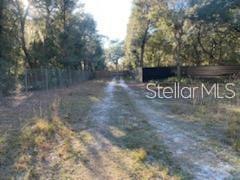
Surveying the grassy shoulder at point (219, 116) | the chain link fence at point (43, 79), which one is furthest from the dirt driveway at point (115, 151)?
the chain link fence at point (43, 79)

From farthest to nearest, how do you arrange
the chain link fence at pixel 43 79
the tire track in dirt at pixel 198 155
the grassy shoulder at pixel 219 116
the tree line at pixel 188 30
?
1. the tree line at pixel 188 30
2. the chain link fence at pixel 43 79
3. the grassy shoulder at pixel 219 116
4. the tire track in dirt at pixel 198 155

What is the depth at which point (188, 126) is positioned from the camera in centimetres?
679

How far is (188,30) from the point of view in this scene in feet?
73.7

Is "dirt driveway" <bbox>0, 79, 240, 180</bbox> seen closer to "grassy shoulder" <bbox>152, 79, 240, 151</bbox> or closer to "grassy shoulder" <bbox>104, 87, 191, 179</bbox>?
"grassy shoulder" <bbox>104, 87, 191, 179</bbox>

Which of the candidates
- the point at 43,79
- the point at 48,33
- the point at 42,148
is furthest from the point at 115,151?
the point at 48,33

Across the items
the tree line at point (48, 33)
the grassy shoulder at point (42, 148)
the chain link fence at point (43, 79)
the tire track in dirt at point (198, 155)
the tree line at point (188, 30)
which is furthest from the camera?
the tree line at point (48, 33)

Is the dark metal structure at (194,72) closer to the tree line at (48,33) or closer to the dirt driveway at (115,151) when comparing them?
the tree line at (48,33)

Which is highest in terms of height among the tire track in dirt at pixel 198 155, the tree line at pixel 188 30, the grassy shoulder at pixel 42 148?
the tree line at pixel 188 30

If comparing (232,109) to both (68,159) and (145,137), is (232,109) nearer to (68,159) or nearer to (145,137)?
(145,137)

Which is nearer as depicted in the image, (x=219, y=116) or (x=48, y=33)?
(x=219, y=116)

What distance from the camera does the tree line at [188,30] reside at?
2005 cm

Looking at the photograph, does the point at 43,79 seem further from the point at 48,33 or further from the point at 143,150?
the point at 143,150

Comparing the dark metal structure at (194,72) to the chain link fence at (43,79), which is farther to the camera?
the dark metal structure at (194,72)

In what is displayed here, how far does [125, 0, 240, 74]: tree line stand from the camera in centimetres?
2005
